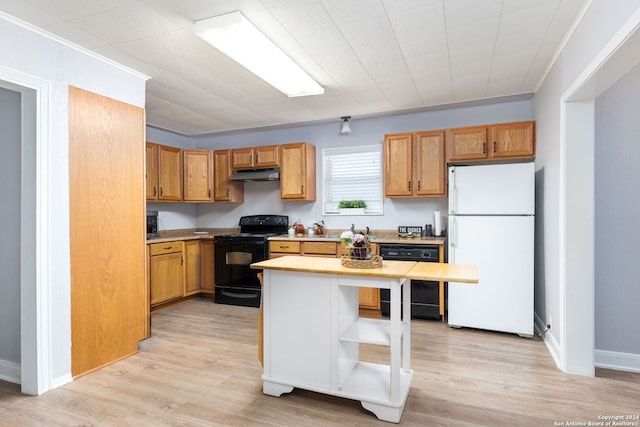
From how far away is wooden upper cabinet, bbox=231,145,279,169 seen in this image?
5051mm

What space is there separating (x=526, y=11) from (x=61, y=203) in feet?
11.2

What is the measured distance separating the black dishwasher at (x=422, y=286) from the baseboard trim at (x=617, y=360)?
4.71 feet

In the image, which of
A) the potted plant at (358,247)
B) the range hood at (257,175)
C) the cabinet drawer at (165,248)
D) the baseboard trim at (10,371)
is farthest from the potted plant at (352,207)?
the baseboard trim at (10,371)

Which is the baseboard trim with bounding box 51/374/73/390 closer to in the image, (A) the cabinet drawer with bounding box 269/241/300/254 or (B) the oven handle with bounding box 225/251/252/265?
(B) the oven handle with bounding box 225/251/252/265

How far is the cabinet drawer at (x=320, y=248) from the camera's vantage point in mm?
4406

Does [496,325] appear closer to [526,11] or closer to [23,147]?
[526,11]

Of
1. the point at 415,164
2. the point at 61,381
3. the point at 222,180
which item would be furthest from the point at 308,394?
the point at 222,180

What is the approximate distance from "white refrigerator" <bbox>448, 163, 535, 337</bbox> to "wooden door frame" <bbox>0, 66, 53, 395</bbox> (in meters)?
3.48

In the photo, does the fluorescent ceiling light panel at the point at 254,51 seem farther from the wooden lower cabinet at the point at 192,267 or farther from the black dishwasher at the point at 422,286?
the wooden lower cabinet at the point at 192,267

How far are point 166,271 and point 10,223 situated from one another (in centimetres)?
208

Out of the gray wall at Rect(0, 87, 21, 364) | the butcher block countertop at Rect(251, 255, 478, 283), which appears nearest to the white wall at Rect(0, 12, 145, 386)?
the gray wall at Rect(0, 87, 21, 364)

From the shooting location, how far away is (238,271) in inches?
191

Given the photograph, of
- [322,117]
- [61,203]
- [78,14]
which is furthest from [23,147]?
[322,117]

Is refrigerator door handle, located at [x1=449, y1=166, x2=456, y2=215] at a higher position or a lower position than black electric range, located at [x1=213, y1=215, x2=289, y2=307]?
higher
